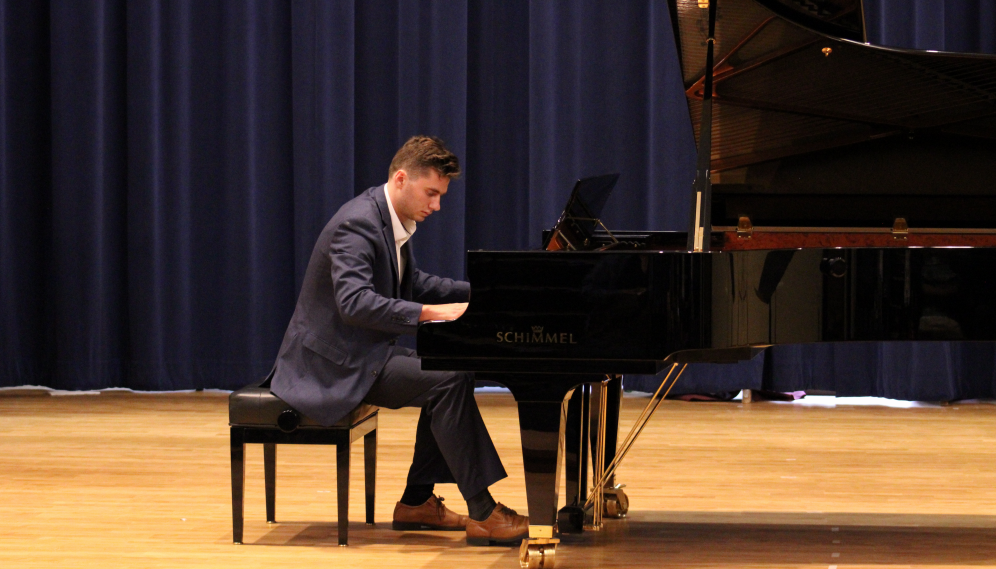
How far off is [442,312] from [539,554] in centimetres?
63

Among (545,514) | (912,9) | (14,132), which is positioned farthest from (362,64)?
(545,514)

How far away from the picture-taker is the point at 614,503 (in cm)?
319

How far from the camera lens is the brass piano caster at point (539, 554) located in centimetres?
254

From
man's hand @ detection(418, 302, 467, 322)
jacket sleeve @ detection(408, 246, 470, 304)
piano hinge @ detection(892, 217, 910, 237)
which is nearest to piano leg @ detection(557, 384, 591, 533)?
man's hand @ detection(418, 302, 467, 322)

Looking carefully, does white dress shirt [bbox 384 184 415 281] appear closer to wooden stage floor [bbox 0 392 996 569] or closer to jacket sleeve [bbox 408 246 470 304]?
jacket sleeve [bbox 408 246 470 304]

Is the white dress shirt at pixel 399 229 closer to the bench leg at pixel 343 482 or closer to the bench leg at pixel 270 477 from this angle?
the bench leg at pixel 343 482

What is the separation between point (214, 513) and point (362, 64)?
3.22m

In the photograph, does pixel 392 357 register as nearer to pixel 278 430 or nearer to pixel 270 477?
pixel 278 430

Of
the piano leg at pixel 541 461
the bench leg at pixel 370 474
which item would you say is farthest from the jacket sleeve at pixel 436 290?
the piano leg at pixel 541 461

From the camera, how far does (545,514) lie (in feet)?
8.39

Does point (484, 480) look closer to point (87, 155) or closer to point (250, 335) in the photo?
point (250, 335)

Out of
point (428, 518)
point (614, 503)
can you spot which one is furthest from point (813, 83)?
point (428, 518)

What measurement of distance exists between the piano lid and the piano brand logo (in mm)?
913

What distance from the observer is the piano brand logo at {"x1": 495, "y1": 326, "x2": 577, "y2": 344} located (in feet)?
8.17
